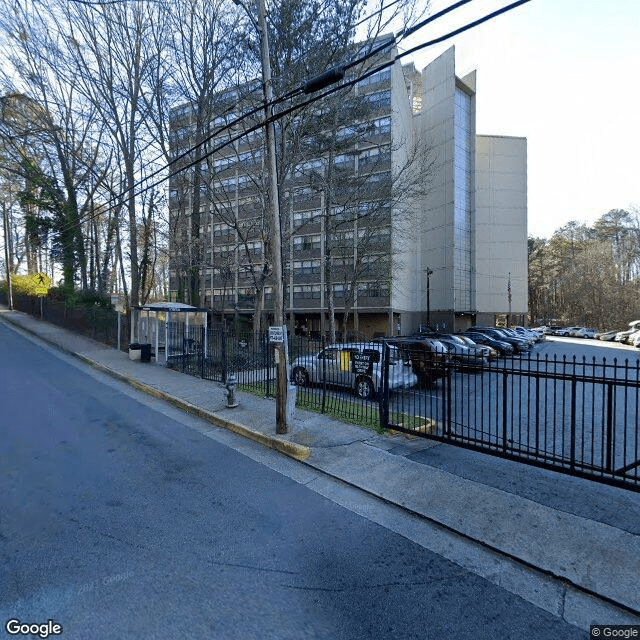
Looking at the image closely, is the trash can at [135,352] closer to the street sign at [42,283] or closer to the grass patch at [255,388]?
the grass patch at [255,388]

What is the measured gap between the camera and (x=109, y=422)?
800cm

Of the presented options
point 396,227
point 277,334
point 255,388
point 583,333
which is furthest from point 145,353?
point 583,333

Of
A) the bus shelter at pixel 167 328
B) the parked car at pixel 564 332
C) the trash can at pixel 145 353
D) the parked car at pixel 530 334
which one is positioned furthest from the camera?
the parked car at pixel 564 332

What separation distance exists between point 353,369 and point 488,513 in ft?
15.9

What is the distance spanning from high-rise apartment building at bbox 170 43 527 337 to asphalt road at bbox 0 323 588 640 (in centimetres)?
1606

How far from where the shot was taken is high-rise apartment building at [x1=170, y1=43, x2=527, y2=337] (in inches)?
1016

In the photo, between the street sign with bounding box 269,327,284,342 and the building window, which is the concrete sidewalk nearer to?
the street sign with bounding box 269,327,284,342

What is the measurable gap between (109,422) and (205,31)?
16957mm

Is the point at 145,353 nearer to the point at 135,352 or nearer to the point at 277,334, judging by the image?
the point at 135,352

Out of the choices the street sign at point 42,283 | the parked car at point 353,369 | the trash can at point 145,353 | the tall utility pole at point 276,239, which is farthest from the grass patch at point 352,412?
the street sign at point 42,283

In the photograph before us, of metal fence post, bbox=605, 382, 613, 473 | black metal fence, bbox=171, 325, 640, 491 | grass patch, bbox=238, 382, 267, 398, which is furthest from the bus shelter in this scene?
metal fence post, bbox=605, 382, 613, 473

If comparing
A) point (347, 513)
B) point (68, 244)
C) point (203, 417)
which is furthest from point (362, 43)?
point (68, 244)

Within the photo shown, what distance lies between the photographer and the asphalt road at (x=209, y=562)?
293 cm

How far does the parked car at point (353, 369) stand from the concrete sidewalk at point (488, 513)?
150 centimetres
